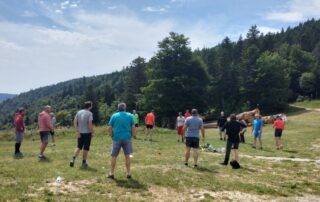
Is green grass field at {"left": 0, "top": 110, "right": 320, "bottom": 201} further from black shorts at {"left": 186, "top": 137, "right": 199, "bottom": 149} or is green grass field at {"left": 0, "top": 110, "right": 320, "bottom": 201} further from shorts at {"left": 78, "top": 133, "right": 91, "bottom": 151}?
black shorts at {"left": 186, "top": 137, "right": 199, "bottom": 149}

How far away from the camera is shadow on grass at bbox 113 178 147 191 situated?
11.2 meters

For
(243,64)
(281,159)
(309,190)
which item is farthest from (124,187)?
(243,64)

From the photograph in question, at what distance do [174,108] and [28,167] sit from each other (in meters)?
49.5

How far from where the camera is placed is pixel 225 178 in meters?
13.7

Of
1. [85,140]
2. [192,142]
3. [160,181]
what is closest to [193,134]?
[192,142]

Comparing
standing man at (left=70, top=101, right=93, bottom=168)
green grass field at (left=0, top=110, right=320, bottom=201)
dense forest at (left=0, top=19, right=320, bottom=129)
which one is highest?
dense forest at (left=0, top=19, right=320, bottom=129)

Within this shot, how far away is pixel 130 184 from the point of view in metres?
11.5


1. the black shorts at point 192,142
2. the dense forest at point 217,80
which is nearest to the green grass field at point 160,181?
the black shorts at point 192,142

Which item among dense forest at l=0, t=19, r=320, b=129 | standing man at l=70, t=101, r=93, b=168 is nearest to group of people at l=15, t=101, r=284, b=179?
standing man at l=70, t=101, r=93, b=168

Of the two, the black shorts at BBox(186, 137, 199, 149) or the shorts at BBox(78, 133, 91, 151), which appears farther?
the black shorts at BBox(186, 137, 199, 149)

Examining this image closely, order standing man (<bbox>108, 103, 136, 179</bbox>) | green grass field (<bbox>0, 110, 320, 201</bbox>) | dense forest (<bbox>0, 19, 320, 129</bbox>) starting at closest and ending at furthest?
1. green grass field (<bbox>0, 110, 320, 201</bbox>)
2. standing man (<bbox>108, 103, 136, 179</bbox>)
3. dense forest (<bbox>0, 19, 320, 129</bbox>)

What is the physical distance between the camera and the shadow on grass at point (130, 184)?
11.2m

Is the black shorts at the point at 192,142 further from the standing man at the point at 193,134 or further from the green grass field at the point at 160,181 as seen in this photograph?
the green grass field at the point at 160,181

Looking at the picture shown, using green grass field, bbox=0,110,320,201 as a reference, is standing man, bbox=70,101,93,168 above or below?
above
